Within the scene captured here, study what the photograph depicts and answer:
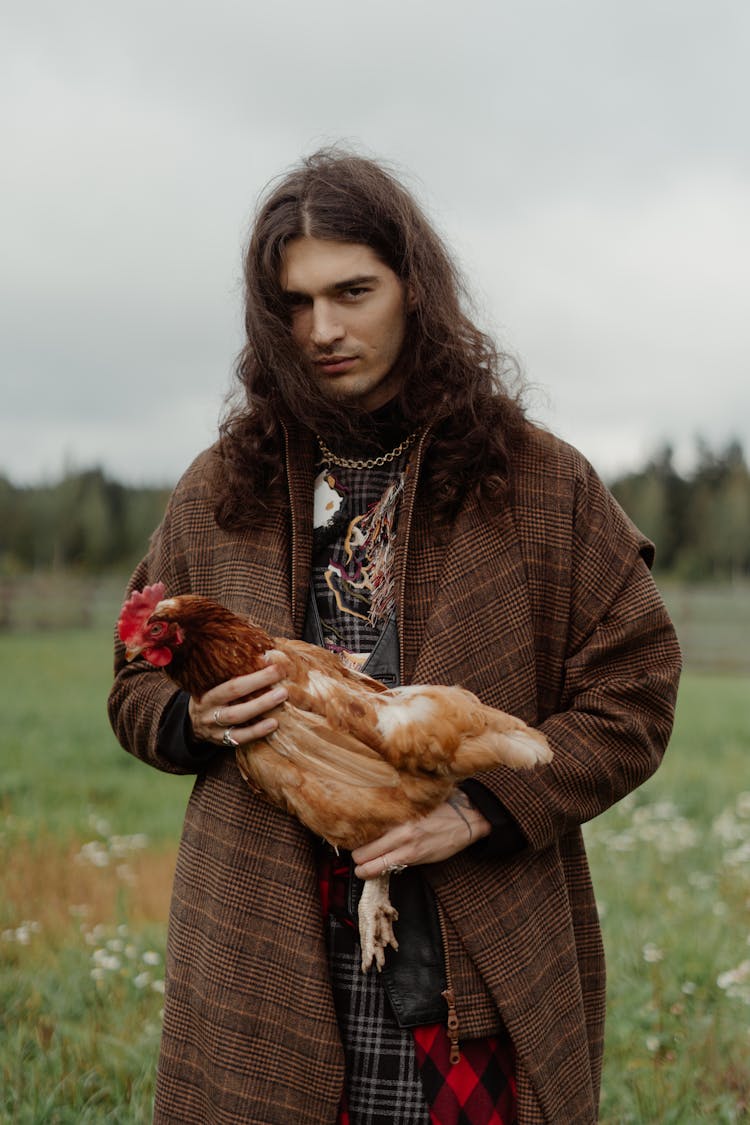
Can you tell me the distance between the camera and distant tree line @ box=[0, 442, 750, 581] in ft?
72.7

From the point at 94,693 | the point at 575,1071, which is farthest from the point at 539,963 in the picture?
the point at 94,693

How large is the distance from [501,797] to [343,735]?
366 mm

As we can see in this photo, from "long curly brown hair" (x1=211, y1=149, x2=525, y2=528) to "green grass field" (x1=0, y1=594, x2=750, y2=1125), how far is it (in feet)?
7.03

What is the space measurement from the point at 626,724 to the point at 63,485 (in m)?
23.8

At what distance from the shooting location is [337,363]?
208 cm

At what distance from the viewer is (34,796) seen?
6.21 meters

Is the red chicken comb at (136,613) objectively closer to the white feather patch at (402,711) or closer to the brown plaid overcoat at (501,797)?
the brown plaid overcoat at (501,797)

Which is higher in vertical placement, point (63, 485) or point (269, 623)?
point (269, 623)

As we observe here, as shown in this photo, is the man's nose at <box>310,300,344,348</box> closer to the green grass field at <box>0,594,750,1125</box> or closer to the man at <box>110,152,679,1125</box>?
the man at <box>110,152,679,1125</box>

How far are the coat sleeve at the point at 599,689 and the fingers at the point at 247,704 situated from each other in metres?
0.46

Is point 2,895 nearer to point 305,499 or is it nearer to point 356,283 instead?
point 305,499

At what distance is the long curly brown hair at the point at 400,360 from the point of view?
208 cm

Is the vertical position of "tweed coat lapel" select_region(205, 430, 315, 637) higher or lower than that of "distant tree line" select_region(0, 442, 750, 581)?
higher

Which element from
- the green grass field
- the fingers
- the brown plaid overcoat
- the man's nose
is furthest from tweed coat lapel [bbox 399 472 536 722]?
the green grass field
